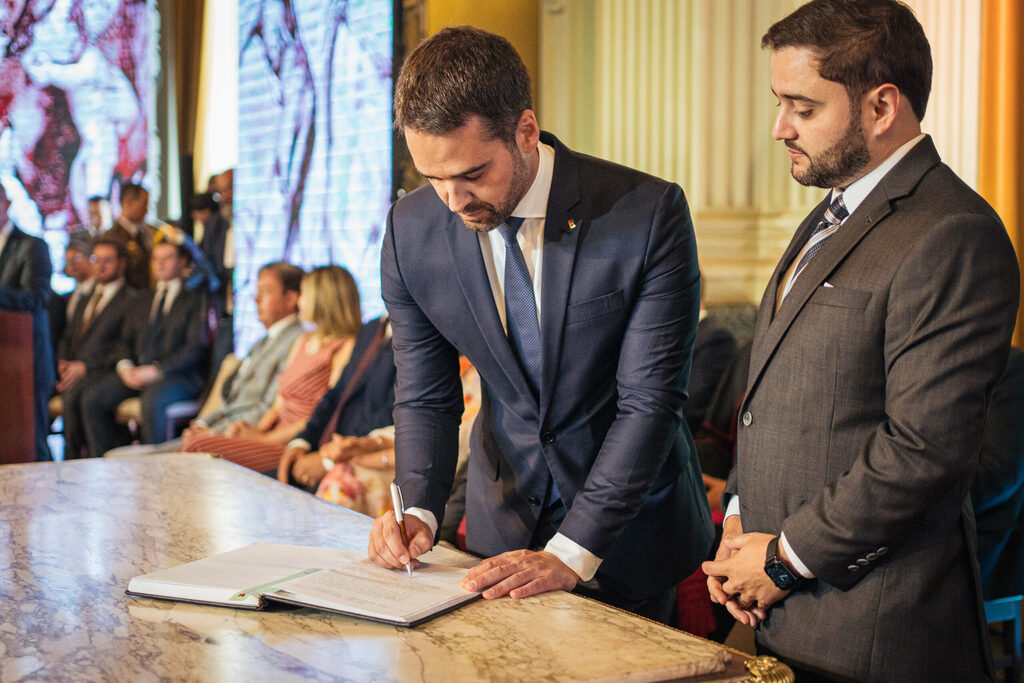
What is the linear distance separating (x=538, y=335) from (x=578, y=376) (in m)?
0.10

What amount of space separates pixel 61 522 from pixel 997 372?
1548 millimetres

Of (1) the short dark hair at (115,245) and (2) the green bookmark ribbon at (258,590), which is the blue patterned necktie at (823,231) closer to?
(2) the green bookmark ribbon at (258,590)

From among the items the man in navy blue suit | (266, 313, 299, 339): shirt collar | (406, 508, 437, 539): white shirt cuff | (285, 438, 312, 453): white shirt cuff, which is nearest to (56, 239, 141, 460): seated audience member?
(266, 313, 299, 339): shirt collar

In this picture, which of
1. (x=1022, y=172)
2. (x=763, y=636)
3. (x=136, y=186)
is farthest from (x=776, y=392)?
(x=136, y=186)

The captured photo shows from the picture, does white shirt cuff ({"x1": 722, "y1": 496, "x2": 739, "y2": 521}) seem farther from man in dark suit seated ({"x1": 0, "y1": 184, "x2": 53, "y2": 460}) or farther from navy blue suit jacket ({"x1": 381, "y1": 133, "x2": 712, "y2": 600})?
man in dark suit seated ({"x1": 0, "y1": 184, "x2": 53, "y2": 460})

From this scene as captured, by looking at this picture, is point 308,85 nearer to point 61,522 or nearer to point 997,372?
point 61,522

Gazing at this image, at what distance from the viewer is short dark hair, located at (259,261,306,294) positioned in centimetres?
521

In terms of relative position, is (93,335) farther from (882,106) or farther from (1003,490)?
(882,106)

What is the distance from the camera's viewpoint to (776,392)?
1451mm

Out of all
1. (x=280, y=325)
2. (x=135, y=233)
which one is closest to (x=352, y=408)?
(x=280, y=325)

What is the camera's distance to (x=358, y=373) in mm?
4406

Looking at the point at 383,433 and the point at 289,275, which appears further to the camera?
the point at 289,275

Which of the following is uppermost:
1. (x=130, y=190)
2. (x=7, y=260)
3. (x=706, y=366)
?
(x=130, y=190)

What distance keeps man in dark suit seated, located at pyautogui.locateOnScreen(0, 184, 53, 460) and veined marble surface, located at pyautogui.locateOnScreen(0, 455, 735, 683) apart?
4627 mm
